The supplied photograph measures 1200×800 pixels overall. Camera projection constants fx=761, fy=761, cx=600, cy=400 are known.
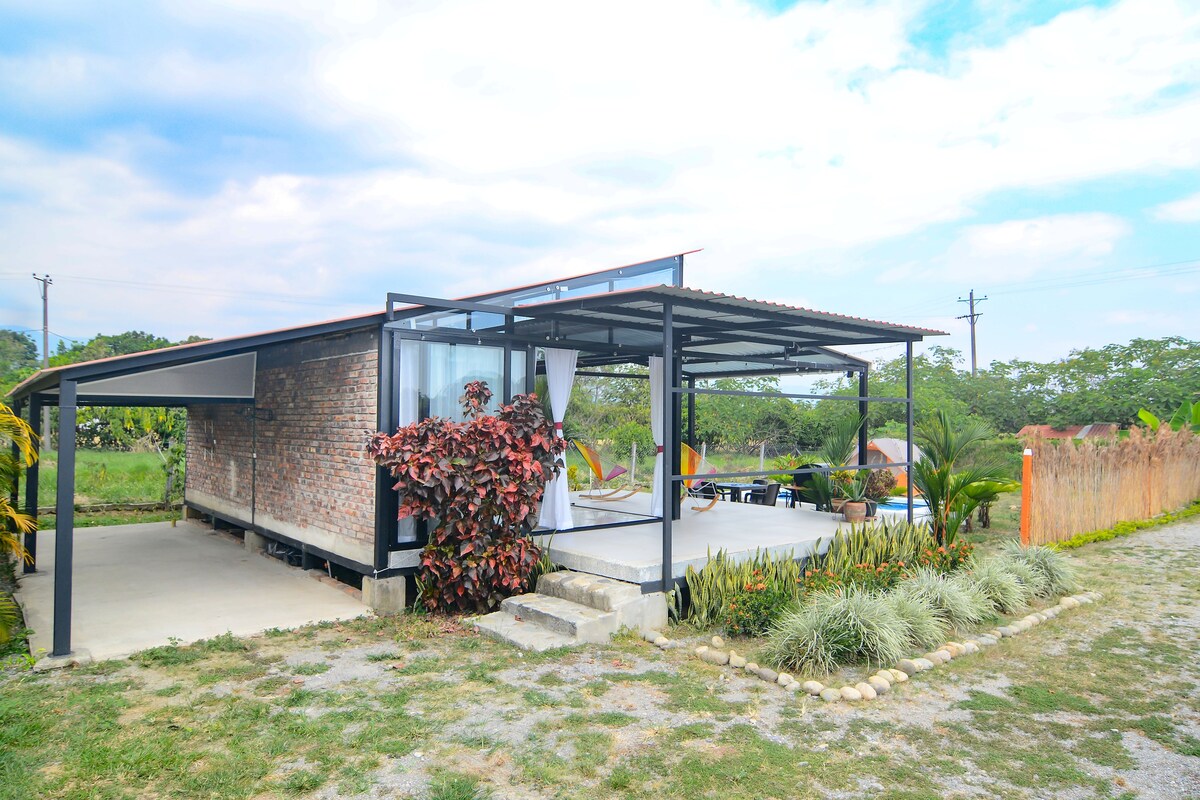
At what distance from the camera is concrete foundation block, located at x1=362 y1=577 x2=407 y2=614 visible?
711 centimetres

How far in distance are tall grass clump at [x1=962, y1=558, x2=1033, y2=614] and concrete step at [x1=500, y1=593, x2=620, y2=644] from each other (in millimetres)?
3643

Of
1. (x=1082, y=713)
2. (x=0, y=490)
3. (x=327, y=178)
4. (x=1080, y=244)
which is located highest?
(x=327, y=178)

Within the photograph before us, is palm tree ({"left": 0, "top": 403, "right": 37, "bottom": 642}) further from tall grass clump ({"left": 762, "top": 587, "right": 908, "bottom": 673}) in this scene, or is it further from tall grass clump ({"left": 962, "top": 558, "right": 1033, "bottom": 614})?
tall grass clump ({"left": 962, "top": 558, "right": 1033, "bottom": 614})

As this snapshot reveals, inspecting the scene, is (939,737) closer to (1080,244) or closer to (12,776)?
(12,776)

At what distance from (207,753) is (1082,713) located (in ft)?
16.8

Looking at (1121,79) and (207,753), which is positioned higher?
(1121,79)

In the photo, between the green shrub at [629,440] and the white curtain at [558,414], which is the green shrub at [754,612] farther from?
the green shrub at [629,440]

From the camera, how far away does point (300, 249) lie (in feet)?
105

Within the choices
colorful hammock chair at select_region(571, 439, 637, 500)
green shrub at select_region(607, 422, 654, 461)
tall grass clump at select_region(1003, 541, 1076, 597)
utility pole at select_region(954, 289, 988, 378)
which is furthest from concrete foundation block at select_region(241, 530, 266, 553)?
utility pole at select_region(954, 289, 988, 378)

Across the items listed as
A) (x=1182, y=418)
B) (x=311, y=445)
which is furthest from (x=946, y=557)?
(x=1182, y=418)

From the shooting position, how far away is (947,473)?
9.70 meters

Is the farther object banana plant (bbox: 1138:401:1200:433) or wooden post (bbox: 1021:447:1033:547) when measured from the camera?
banana plant (bbox: 1138:401:1200:433)

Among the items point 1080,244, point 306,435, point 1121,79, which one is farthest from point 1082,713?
point 1080,244

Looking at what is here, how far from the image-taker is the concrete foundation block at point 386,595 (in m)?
7.11
